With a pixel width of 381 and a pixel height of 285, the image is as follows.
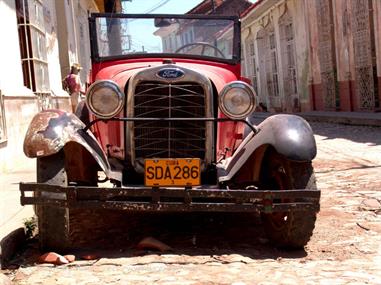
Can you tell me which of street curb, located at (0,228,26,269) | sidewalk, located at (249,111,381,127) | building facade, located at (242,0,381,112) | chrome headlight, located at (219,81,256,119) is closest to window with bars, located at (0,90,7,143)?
street curb, located at (0,228,26,269)

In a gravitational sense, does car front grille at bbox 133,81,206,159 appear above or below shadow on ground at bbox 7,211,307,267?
above

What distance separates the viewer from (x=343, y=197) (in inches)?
240

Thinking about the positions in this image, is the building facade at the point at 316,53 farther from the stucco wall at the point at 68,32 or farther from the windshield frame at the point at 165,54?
the windshield frame at the point at 165,54

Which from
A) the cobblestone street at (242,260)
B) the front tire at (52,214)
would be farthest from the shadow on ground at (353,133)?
the front tire at (52,214)

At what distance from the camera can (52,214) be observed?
4.09 meters

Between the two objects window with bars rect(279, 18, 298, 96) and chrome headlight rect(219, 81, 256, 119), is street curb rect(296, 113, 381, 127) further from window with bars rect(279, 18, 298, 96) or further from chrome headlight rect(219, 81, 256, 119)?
chrome headlight rect(219, 81, 256, 119)

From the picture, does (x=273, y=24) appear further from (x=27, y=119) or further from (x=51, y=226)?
(x=51, y=226)

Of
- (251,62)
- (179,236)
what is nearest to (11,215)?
(179,236)

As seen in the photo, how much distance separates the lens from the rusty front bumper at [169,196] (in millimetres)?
3984

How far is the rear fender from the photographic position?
13.4ft

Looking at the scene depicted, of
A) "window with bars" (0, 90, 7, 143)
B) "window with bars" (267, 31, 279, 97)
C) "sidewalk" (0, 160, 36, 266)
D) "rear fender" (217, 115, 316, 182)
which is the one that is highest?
"window with bars" (267, 31, 279, 97)

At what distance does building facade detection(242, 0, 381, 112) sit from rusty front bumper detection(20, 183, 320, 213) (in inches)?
503

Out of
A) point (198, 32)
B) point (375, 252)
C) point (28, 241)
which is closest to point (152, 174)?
point (28, 241)

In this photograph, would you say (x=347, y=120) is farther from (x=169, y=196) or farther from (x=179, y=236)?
(x=169, y=196)
